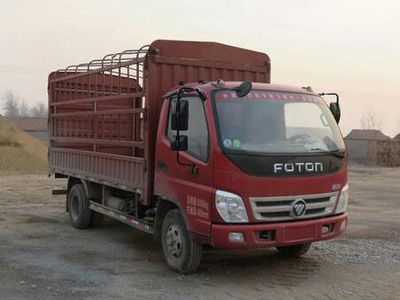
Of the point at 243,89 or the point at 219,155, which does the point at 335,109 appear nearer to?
the point at 243,89

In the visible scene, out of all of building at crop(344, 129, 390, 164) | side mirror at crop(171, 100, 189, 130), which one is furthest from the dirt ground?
building at crop(344, 129, 390, 164)

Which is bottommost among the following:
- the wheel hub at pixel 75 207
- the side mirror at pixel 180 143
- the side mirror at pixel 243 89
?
the wheel hub at pixel 75 207

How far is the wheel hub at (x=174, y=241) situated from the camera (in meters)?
7.01

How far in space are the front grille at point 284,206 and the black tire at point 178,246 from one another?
38.3 inches

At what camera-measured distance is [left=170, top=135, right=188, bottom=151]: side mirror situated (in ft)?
21.7

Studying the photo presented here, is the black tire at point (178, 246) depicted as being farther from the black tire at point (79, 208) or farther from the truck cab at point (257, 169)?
the black tire at point (79, 208)

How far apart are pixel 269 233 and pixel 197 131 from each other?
57.7 inches

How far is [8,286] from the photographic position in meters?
6.41

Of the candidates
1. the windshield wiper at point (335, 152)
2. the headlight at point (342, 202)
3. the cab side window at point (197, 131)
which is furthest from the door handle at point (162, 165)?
the headlight at point (342, 202)

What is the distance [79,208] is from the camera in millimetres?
10297

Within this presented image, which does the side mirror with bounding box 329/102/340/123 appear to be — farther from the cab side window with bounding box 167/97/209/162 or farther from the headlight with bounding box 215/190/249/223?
the headlight with bounding box 215/190/249/223

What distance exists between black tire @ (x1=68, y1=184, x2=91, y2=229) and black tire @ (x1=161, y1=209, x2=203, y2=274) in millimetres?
3181

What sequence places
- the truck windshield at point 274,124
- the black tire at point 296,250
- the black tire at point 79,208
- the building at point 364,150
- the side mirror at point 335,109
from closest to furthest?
the truck windshield at point 274,124
the side mirror at point 335,109
the black tire at point 296,250
the black tire at point 79,208
the building at point 364,150

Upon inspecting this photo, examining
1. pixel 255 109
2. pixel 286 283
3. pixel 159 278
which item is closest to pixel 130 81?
pixel 255 109
